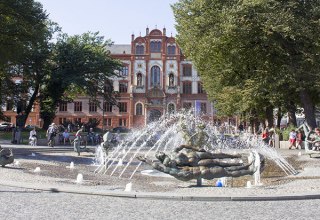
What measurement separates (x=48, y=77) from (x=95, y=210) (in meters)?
48.8

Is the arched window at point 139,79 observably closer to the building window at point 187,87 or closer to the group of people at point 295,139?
the building window at point 187,87

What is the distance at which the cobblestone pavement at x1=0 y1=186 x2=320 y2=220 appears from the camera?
8562mm

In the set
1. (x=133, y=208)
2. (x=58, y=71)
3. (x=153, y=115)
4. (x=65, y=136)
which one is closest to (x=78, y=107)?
(x=153, y=115)

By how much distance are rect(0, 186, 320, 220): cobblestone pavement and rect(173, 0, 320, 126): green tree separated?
66.7ft

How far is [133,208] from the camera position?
9430 millimetres

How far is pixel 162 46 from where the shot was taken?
86.8 metres

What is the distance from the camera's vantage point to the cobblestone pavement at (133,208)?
8562 mm

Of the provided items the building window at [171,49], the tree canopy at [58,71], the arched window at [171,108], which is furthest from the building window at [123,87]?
the tree canopy at [58,71]

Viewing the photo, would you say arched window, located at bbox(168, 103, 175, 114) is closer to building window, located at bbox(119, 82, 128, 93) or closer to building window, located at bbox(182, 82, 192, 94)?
building window, located at bbox(182, 82, 192, 94)

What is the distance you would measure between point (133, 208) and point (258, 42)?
82.3ft

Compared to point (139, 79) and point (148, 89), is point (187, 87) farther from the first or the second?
point (139, 79)

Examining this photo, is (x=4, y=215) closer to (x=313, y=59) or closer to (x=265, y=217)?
(x=265, y=217)

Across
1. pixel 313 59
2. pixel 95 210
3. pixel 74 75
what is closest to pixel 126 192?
pixel 95 210

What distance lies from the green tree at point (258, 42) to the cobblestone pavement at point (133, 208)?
20.3m
